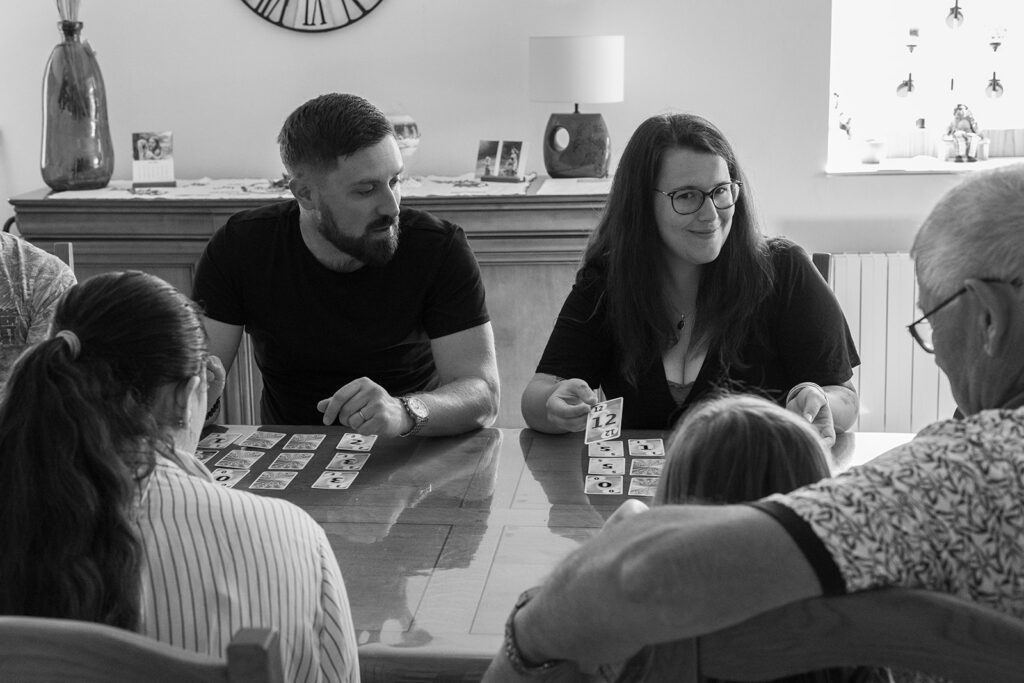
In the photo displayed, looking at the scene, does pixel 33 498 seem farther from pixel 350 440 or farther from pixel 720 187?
pixel 720 187

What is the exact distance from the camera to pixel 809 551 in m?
0.94

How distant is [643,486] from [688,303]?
68 cm

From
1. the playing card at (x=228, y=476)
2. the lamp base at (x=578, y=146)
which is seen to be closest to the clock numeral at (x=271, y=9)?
the lamp base at (x=578, y=146)

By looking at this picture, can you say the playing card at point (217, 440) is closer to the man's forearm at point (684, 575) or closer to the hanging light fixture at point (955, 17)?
the man's forearm at point (684, 575)

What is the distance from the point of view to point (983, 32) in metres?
4.62

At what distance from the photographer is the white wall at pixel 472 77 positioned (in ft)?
14.1

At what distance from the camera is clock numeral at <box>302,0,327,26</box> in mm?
4379

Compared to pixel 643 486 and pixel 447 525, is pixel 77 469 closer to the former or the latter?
pixel 447 525

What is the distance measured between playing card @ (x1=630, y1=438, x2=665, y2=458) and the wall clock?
2.60 meters

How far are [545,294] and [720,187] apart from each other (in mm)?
1487

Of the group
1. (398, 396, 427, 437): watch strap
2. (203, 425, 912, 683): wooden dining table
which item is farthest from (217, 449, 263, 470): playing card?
(398, 396, 427, 437): watch strap

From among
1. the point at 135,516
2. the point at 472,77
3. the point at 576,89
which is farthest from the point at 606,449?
the point at 472,77

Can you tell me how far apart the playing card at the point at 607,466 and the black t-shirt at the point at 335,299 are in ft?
2.26

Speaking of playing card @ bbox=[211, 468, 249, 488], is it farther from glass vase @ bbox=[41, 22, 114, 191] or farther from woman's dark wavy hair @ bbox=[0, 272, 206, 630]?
glass vase @ bbox=[41, 22, 114, 191]
